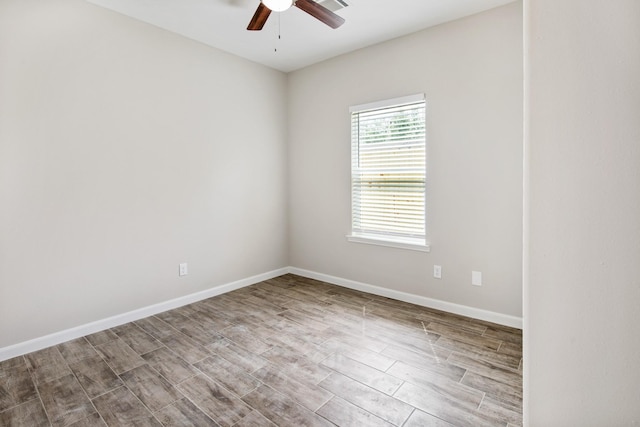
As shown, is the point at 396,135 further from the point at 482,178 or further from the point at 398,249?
the point at 398,249

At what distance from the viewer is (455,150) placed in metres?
3.03

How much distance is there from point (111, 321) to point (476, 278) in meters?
3.36

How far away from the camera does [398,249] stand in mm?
3461

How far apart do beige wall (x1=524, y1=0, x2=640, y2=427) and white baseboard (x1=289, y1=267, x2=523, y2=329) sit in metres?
2.51

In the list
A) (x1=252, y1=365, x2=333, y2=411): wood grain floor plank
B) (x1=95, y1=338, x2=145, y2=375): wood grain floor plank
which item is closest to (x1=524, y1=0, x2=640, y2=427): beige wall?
(x1=252, y1=365, x2=333, y2=411): wood grain floor plank

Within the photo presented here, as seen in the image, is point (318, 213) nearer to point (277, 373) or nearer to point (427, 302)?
point (427, 302)

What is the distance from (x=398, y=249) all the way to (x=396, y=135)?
1231mm

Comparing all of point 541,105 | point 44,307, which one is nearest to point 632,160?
point 541,105

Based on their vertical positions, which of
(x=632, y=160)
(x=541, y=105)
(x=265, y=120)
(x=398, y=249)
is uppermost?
(x=265, y=120)

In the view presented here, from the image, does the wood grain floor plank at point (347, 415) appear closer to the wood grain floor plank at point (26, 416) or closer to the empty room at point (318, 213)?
the empty room at point (318, 213)

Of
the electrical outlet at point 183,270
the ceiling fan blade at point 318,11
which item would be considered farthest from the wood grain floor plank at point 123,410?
the ceiling fan blade at point 318,11

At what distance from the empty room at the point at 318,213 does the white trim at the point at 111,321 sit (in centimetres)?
3

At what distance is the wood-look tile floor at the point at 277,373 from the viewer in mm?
1762

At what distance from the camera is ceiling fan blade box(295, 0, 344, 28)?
2.24 meters
